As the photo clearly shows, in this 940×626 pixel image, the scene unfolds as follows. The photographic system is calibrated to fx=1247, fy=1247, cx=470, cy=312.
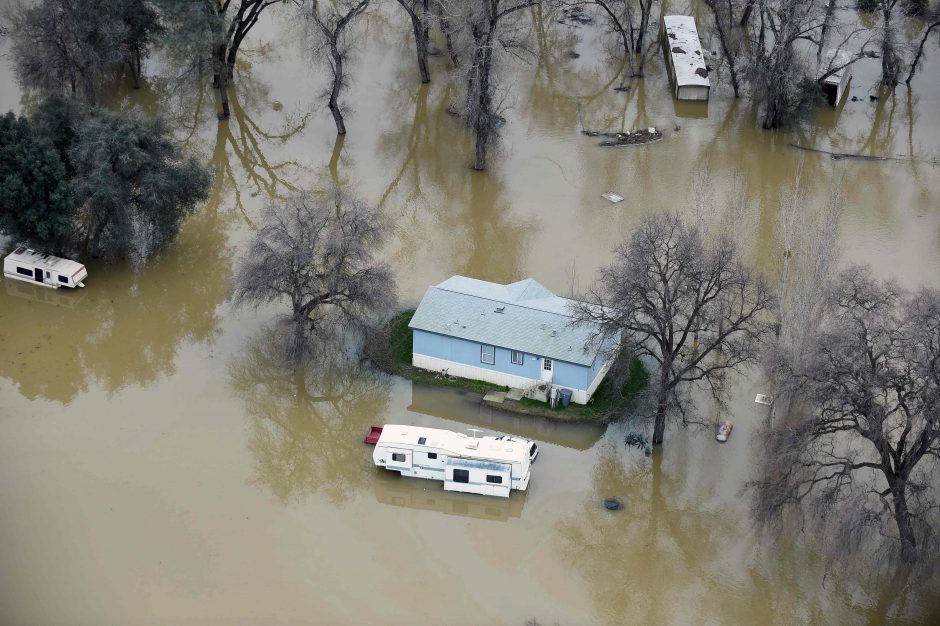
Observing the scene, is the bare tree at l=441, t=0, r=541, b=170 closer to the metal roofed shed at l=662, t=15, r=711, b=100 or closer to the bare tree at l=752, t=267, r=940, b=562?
the metal roofed shed at l=662, t=15, r=711, b=100

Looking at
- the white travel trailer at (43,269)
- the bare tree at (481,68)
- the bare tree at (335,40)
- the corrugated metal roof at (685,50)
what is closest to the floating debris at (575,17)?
the corrugated metal roof at (685,50)

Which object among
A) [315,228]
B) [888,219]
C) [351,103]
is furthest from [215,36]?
[888,219]

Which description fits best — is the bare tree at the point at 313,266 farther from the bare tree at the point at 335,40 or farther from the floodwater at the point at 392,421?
the bare tree at the point at 335,40

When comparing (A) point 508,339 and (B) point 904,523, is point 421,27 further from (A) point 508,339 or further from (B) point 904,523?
(B) point 904,523

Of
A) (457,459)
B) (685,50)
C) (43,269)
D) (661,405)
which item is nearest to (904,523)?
(661,405)

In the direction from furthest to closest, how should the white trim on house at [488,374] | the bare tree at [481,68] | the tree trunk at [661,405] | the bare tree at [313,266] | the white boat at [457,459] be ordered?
1. the bare tree at [481,68]
2. the bare tree at [313,266]
3. the white trim on house at [488,374]
4. the tree trunk at [661,405]
5. the white boat at [457,459]

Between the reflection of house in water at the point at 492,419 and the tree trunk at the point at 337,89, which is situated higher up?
the tree trunk at the point at 337,89

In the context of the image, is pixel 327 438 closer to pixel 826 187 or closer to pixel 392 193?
pixel 392 193
